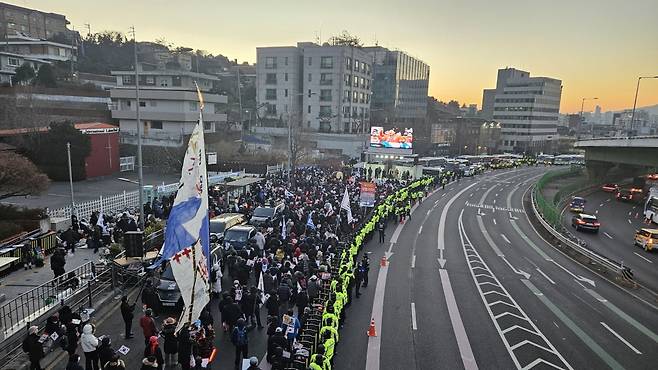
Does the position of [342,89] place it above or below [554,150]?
above

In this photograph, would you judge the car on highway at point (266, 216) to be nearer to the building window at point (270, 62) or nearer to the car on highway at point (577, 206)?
the car on highway at point (577, 206)

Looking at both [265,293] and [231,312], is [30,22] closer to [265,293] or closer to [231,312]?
[265,293]

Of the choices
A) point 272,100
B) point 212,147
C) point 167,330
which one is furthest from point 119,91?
point 167,330

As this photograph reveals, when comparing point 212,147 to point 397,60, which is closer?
point 212,147

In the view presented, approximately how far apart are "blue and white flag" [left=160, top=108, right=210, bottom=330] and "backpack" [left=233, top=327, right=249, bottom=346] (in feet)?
9.84

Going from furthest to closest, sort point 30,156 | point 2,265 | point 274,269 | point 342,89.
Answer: point 342,89
point 30,156
point 274,269
point 2,265

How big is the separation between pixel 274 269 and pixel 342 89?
71678 millimetres

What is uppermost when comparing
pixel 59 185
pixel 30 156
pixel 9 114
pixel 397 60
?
pixel 397 60

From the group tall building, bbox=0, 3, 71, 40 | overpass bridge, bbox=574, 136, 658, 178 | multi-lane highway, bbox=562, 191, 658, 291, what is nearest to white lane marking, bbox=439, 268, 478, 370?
multi-lane highway, bbox=562, 191, 658, 291

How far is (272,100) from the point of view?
87500 millimetres

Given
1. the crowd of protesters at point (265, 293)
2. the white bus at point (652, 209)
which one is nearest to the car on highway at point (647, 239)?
the white bus at point (652, 209)

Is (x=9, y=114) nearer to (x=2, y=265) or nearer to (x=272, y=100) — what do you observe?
(x=2, y=265)

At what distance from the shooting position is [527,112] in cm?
13400

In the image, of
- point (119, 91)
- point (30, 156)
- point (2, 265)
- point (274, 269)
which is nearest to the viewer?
point (2, 265)
